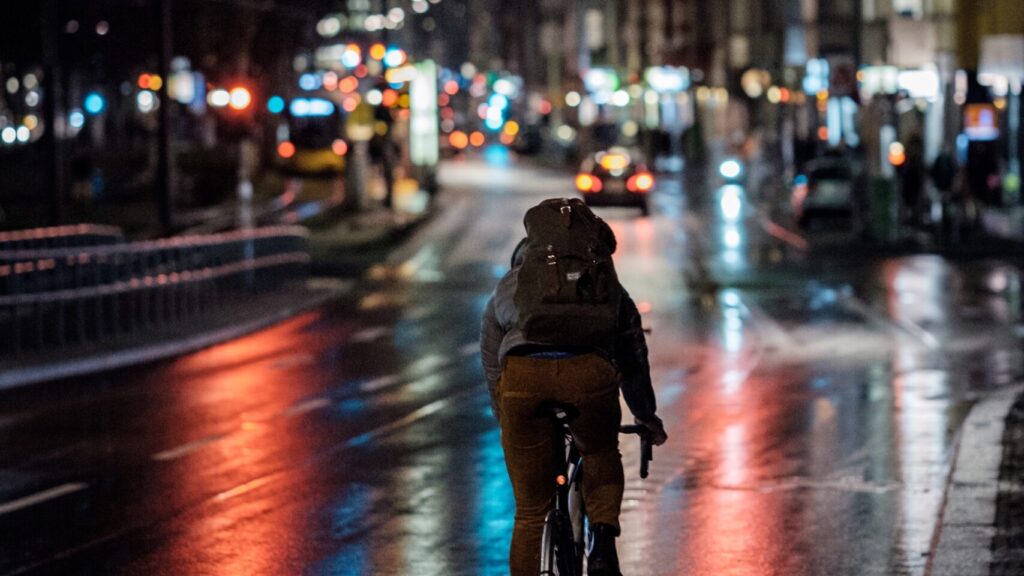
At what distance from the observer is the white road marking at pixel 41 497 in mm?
11211

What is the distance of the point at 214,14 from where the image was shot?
59906 mm

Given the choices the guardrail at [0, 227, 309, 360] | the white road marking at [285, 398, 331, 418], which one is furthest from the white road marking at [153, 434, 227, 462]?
the guardrail at [0, 227, 309, 360]

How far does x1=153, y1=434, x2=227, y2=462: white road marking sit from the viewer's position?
1305 centimetres

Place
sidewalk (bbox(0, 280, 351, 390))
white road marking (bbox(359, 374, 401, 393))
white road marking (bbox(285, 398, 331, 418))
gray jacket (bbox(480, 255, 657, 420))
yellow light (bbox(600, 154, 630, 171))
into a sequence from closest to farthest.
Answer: gray jacket (bbox(480, 255, 657, 420)), white road marking (bbox(285, 398, 331, 418)), white road marking (bbox(359, 374, 401, 393)), sidewalk (bbox(0, 280, 351, 390)), yellow light (bbox(600, 154, 630, 171))

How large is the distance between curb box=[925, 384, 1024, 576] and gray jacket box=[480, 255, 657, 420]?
2609mm

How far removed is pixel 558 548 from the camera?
6.53m

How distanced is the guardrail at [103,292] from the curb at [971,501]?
9.99 metres

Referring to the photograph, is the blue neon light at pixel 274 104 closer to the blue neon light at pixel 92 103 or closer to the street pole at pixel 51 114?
the blue neon light at pixel 92 103

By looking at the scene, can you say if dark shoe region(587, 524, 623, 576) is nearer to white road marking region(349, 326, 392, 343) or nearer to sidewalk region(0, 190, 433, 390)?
sidewalk region(0, 190, 433, 390)

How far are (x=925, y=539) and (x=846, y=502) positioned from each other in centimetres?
116

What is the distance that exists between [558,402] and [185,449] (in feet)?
24.4

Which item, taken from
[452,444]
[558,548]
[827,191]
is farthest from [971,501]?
[827,191]

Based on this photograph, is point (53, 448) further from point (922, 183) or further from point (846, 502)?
point (922, 183)

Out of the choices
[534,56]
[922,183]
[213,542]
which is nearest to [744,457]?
[213,542]
